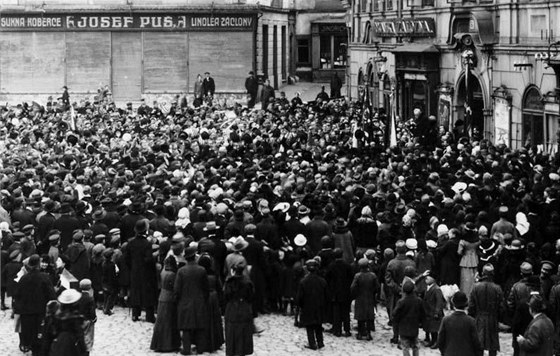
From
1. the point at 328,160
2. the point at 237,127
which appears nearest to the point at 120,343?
the point at 328,160

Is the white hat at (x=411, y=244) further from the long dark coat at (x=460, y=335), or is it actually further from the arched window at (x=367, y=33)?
the arched window at (x=367, y=33)

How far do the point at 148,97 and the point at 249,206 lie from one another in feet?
103

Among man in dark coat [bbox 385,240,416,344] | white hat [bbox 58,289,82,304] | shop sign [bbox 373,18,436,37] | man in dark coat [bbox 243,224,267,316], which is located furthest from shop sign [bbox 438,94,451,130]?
white hat [bbox 58,289,82,304]

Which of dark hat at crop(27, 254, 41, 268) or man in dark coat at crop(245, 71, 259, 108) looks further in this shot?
man in dark coat at crop(245, 71, 259, 108)

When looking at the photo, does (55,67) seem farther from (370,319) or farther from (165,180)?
(370,319)

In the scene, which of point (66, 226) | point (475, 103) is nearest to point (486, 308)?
point (66, 226)

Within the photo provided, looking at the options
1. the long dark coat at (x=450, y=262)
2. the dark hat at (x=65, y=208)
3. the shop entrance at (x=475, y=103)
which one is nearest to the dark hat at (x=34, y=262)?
the dark hat at (x=65, y=208)

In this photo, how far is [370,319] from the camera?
59.8 feet

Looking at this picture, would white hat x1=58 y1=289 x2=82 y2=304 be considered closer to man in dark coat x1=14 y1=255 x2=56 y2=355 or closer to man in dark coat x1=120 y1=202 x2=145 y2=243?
man in dark coat x1=14 y1=255 x2=56 y2=355

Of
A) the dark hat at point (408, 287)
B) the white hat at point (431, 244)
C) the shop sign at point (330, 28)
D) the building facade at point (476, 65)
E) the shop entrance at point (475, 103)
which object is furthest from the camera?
the shop sign at point (330, 28)

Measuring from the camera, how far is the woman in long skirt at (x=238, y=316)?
16.4 meters

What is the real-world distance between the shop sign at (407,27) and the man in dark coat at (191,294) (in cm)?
2586

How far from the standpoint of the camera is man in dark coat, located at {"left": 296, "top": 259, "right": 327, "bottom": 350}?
17.5 metres

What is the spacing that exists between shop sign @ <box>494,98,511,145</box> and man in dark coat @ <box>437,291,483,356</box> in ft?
65.3
